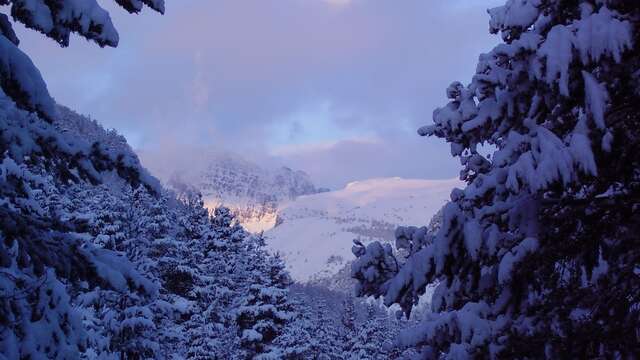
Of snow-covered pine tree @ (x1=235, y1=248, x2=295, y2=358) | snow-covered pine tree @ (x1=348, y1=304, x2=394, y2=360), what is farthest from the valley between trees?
snow-covered pine tree @ (x1=348, y1=304, x2=394, y2=360)

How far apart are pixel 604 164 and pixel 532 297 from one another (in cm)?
196

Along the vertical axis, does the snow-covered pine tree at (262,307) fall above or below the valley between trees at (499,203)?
below

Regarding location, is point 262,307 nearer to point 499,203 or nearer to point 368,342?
point 368,342

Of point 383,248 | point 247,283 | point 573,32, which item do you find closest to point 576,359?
point 383,248

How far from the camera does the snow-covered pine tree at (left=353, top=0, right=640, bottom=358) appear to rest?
434 cm

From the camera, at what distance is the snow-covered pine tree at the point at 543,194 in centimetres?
434

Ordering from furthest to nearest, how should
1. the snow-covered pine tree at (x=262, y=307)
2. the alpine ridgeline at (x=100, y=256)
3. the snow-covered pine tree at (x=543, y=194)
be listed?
the snow-covered pine tree at (x=262, y=307)
the alpine ridgeline at (x=100, y=256)
the snow-covered pine tree at (x=543, y=194)

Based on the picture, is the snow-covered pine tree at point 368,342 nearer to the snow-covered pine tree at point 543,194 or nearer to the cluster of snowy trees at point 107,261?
the cluster of snowy trees at point 107,261

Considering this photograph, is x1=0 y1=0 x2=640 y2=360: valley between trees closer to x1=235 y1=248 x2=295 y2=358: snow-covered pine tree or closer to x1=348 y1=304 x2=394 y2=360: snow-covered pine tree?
x1=235 y1=248 x2=295 y2=358: snow-covered pine tree

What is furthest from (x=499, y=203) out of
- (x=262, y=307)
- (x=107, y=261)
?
(x=262, y=307)

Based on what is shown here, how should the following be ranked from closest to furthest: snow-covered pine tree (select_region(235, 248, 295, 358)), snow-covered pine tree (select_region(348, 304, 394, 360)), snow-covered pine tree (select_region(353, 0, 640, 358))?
snow-covered pine tree (select_region(353, 0, 640, 358)) → snow-covered pine tree (select_region(235, 248, 295, 358)) → snow-covered pine tree (select_region(348, 304, 394, 360))

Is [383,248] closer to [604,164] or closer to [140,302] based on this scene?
[604,164]

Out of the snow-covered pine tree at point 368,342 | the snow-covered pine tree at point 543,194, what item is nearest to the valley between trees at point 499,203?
the snow-covered pine tree at point 543,194

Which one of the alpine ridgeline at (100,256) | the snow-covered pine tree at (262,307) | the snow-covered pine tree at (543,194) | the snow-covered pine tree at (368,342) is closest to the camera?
the snow-covered pine tree at (543,194)
